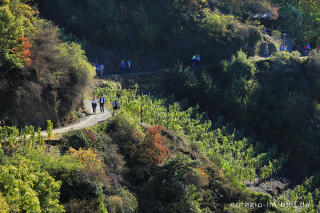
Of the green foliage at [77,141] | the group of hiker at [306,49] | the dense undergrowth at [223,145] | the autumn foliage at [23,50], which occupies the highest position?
the autumn foliage at [23,50]

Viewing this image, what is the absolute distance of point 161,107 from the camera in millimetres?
31578

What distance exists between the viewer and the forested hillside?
19.9 metres

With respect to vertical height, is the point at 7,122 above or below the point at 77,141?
above

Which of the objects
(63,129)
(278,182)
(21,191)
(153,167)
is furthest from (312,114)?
(21,191)

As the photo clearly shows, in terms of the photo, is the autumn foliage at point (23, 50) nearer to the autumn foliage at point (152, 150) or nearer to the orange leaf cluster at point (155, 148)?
the autumn foliage at point (152, 150)

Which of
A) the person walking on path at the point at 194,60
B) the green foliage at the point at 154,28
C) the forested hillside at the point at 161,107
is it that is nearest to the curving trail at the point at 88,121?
the forested hillside at the point at 161,107

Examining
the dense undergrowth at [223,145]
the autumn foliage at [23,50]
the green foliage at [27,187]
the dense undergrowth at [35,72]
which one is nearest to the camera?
the green foliage at [27,187]

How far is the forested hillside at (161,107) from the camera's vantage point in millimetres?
19859

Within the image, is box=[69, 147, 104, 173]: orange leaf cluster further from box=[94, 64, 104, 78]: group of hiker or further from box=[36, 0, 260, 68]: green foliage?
box=[36, 0, 260, 68]: green foliage

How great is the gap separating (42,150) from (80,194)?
9.70 ft

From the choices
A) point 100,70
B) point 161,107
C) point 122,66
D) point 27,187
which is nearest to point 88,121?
point 161,107

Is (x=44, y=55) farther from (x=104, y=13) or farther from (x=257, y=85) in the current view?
(x=257, y=85)

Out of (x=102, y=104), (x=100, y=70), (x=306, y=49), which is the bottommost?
(x=102, y=104)

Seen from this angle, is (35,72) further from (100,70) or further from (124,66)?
(124,66)
